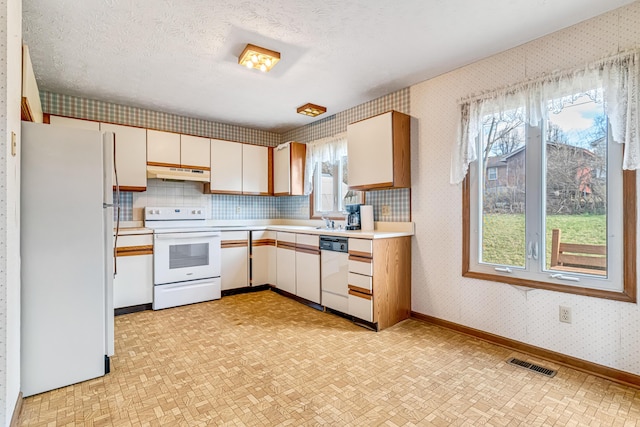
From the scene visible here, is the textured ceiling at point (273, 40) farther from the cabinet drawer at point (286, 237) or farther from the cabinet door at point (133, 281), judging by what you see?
the cabinet door at point (133, 281)

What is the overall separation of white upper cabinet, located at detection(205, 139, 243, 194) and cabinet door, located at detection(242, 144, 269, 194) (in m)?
0.08

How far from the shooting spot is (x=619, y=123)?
2053 mm

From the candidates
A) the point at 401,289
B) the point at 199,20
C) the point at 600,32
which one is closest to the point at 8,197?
the point at 199,20

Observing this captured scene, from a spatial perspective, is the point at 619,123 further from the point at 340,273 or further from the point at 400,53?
the point at 340,273

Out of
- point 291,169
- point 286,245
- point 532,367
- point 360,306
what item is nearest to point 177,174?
point 291,169

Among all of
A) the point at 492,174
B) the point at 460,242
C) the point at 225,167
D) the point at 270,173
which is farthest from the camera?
the point at 270,173

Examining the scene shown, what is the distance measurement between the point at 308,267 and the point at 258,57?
225cm

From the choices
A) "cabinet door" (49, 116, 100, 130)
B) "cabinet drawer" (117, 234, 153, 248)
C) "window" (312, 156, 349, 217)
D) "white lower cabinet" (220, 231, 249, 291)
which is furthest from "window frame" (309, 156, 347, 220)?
"cabinet door" (49, 116, 100, 130)

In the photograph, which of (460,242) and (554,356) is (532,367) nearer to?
(554,356)

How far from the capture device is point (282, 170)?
4.73 m

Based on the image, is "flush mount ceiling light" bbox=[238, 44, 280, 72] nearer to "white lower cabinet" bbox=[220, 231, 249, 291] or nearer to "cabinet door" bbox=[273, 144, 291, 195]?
"cabinet door" bbox=[273, 144, 291, 195]

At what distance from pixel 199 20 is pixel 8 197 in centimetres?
158

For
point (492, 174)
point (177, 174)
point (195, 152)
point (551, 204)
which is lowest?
point (551, 204)

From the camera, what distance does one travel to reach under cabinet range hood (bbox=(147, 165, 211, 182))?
3.86 metres
